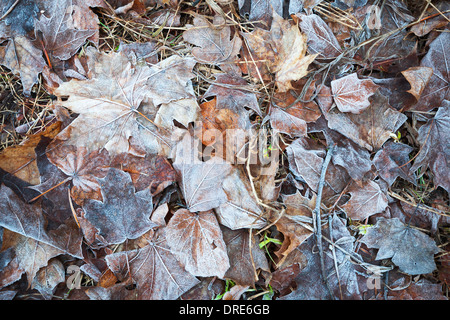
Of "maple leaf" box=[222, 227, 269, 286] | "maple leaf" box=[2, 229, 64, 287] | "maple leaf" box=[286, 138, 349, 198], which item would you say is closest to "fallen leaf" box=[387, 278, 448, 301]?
"maple leaf" box=[286, 138, 349, 198]

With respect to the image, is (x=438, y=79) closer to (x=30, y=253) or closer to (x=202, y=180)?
(x=202, y=180)

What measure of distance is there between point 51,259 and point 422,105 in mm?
2368

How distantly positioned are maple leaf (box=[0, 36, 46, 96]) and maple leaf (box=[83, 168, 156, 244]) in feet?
2.68

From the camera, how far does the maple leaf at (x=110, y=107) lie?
1.73 metres

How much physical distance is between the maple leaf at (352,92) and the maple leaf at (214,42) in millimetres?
640

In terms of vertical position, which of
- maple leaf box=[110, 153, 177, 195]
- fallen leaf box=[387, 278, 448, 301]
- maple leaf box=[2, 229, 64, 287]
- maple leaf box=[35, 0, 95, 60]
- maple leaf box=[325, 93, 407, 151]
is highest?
maple leaf box=[35, 0, 95, 60]

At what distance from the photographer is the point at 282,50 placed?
1759 millimetres

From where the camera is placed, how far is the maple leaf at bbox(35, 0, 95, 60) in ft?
6.01

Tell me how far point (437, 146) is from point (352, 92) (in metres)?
0.59

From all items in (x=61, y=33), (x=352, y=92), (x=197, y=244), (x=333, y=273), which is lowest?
(x=333, y=273)

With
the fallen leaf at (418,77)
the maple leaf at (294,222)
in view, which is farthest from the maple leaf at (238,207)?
the fallen leaf at (418,77)

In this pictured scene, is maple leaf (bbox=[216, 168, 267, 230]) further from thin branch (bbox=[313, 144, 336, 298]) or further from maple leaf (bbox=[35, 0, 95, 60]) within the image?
maple leaf (bbox=[35, 0, 95, 60])

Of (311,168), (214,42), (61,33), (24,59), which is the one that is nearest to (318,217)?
(311,168)

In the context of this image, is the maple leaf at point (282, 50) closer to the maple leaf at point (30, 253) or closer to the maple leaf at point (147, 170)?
the maple leaf at point (147, 170)
